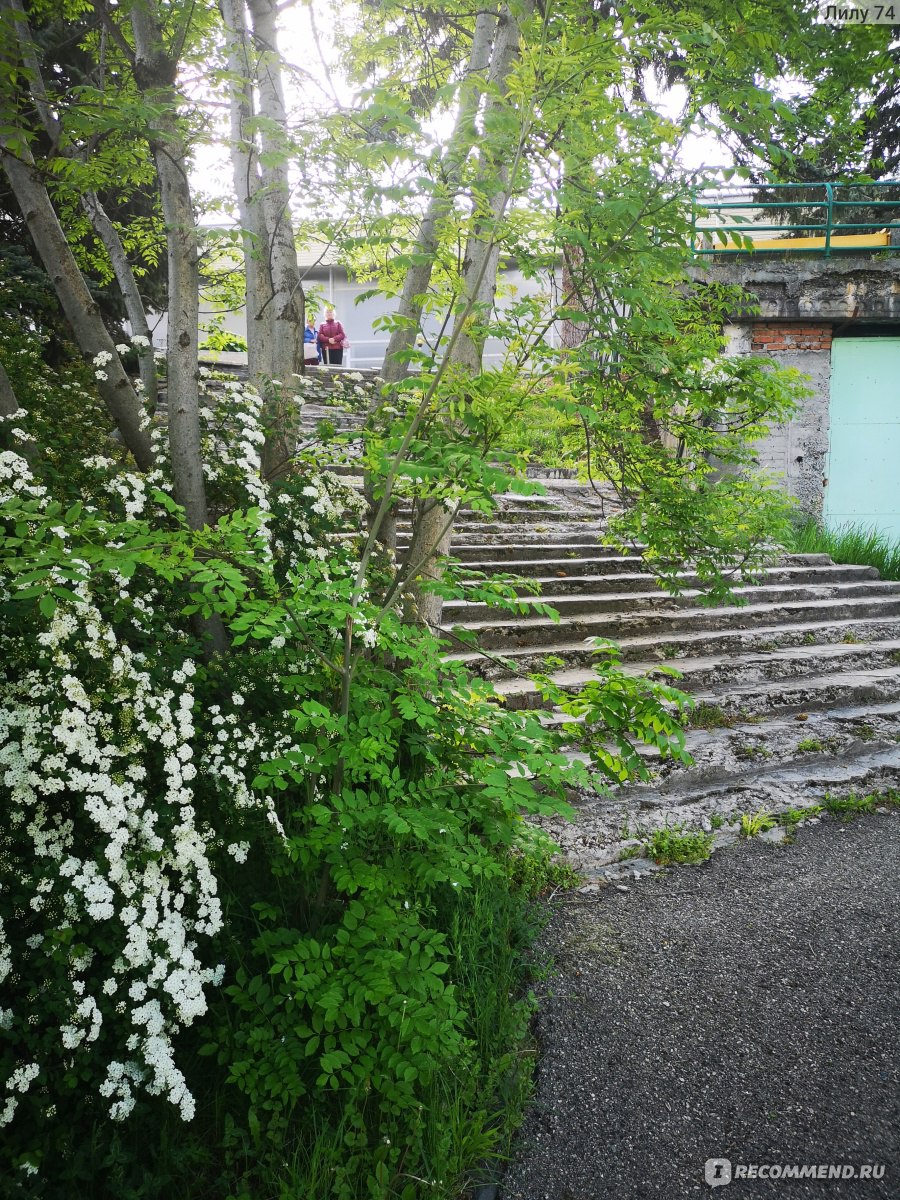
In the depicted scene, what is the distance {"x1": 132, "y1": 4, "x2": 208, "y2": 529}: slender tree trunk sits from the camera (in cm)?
315

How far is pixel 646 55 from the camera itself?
2803mm

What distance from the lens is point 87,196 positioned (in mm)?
4855

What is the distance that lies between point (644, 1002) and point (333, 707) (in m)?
1.68

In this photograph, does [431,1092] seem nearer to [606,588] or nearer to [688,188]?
[688,188]

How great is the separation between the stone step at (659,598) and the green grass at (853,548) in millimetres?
505

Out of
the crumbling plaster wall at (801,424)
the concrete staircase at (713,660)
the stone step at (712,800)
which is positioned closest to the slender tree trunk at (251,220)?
the concrete staircase at (713,660)

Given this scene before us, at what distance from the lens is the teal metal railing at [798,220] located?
9.63 feet

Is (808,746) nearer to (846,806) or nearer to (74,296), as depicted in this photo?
(846,806)

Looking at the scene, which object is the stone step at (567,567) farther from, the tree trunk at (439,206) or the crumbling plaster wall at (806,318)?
the tree trunk at (439,206)

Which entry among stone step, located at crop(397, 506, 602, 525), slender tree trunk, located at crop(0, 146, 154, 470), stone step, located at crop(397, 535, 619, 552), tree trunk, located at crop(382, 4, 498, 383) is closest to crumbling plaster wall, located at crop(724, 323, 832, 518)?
stone step, located at crop(397, 506, 602, 525)

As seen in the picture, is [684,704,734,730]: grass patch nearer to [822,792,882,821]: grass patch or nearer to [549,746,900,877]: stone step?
[549,746,900,877]: stone step

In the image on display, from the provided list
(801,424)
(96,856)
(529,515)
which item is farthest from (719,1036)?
(801,424)

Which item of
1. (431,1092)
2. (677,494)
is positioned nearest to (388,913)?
(431,1092)

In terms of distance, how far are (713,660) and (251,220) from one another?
466 cm
